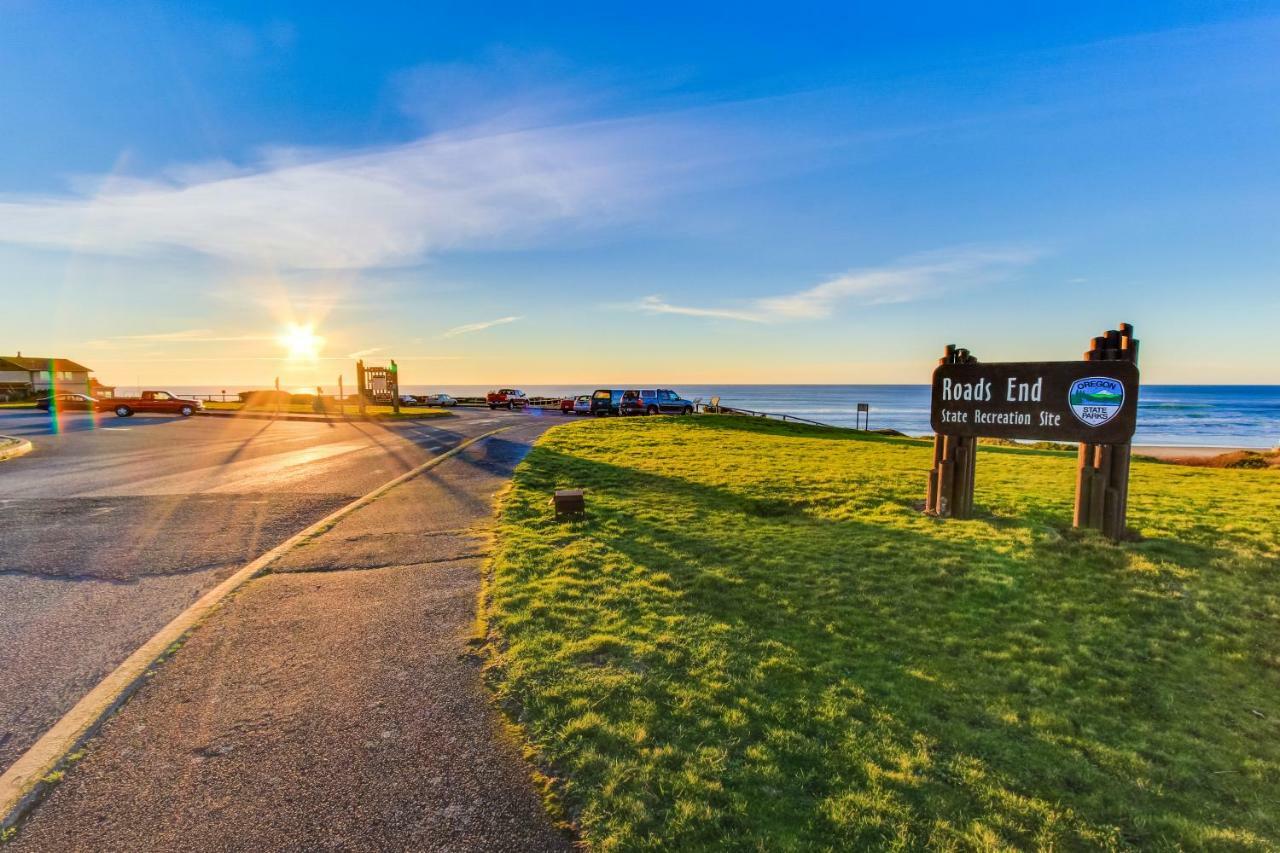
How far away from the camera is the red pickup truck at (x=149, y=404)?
103ft

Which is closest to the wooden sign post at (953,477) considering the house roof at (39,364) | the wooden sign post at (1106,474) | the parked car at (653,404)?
the wooden sign post at (1106,474)

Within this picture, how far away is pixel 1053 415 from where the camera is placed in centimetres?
733

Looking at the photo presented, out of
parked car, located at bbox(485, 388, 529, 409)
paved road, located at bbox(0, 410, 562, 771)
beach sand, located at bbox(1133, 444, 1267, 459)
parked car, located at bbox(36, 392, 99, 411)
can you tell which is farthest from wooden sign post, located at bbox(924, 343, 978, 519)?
parked car, located at bbox(36, 392, 99, 411)

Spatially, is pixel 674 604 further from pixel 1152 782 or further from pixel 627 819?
pixel 1152 782

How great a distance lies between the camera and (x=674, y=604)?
519 cm

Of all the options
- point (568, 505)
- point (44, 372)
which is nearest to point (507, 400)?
point (568, 505)

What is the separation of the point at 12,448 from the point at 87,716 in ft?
63.0

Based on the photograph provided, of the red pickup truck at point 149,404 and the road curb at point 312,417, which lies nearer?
the road curb at point 312,417

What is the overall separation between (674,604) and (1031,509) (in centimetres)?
633

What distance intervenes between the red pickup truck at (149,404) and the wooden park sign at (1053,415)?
3857 cm

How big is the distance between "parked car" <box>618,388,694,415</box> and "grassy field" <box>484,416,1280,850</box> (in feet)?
86.8

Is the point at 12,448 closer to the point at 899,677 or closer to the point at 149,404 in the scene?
the point at 149,404

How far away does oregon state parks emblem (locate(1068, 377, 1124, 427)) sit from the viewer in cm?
680

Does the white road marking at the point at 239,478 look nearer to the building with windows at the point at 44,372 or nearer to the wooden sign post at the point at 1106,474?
the wooden sign post at the point at 1106,474
